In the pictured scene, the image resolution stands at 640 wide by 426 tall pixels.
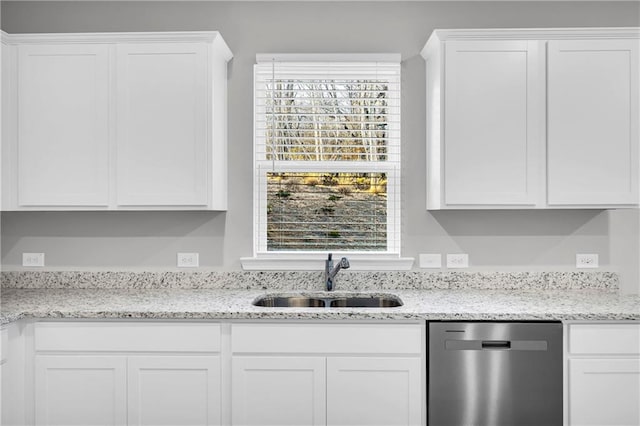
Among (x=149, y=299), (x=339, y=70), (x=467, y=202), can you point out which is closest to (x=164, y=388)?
(x=149, y=299)

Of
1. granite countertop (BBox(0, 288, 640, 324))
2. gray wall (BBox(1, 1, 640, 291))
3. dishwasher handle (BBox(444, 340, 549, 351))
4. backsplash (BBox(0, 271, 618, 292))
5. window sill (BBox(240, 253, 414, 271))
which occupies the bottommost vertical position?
dishwasher handle (BBox(444, 340, 549, 351))

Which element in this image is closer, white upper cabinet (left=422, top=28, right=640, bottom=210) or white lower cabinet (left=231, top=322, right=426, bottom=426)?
white lower cabinet (left=231, top=322, right=426, bottom=426)

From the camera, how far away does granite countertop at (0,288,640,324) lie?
2273mm

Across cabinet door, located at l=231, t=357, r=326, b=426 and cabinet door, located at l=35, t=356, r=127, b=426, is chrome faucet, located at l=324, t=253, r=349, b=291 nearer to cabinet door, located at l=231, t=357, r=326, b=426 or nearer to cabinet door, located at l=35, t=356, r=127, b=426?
cabinet door, located at l=231, t=357, r=326, b=426

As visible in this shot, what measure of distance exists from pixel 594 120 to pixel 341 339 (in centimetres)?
168

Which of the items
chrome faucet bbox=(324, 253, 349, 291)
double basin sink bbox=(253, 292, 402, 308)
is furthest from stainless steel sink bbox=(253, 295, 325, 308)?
chrome faucet bbox=(324, 253, 349, 291)

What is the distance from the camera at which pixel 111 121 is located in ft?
8.53

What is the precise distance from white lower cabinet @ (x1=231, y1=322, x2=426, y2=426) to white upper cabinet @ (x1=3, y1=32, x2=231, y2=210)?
885 millimetres

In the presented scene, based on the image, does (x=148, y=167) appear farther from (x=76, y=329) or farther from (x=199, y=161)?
(x=76, y=329)

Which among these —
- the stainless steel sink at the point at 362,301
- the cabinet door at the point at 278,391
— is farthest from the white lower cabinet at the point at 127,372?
the stainless steel sink at the point at 362,301

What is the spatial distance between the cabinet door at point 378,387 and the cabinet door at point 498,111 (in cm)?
102

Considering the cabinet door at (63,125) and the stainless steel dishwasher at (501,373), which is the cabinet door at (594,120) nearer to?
the stainless steel dishwasher at (501,373)

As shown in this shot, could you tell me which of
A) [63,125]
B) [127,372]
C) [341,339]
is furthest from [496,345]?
[63,125]

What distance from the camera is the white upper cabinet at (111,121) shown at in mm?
2592
